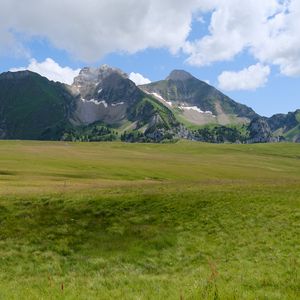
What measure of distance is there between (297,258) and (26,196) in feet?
89.5

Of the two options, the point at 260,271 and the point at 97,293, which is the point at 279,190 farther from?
the point at 97,293

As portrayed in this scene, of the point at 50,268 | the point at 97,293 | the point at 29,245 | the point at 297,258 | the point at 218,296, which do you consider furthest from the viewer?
the point at 29,245

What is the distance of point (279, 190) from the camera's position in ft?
150

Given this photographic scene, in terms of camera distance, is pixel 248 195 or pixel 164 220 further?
pixel 248 195

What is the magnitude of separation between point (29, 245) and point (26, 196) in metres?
11.1

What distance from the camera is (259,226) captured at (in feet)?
110

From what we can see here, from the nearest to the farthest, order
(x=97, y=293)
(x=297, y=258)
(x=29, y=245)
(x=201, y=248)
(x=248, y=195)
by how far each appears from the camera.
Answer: (x=97, y=293) < (x=297, y=258) < (x=201, y=248) < (x=29, y=245) < (x=248, y=195)

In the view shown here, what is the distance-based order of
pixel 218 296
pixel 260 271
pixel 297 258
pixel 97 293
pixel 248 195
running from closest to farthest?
pixel 218 296 < pixel 97 293 < pixel 260 271 < pixel 297 258 < pixel 248 195

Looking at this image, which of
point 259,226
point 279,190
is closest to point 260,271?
point 259,226

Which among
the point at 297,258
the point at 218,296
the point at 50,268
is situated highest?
the point at 218,296

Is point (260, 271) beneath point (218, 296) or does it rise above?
beneath

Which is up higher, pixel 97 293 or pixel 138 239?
pixel 97 293

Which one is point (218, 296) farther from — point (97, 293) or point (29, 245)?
point (29, 245)

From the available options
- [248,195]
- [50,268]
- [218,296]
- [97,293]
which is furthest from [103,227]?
[218,296]
